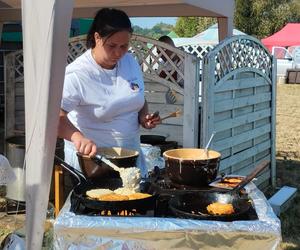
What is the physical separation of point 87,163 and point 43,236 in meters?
0.34

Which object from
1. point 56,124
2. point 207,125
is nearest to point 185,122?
point 207,125

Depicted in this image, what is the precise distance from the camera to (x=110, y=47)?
228cm

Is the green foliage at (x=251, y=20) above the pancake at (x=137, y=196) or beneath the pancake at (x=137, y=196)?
above

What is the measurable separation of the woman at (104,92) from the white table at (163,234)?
0.57 meters

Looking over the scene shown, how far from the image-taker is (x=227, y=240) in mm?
1642

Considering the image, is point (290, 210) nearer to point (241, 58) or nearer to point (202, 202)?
point (241, 58)

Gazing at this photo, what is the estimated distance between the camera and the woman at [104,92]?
225 cm

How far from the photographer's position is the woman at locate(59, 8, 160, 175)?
7.37 feet

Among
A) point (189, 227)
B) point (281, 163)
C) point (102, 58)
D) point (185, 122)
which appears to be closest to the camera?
point (189, 227)

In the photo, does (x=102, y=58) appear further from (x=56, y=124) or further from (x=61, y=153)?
(x=61, y=153)

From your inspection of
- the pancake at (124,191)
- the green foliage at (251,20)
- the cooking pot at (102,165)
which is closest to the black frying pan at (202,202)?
the pancake at (124,191)

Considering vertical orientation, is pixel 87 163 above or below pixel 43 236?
above

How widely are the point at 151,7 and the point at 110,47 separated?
2.80m

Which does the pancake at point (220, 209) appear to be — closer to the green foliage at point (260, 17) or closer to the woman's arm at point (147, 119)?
the woman's arm at point (147, 119)
